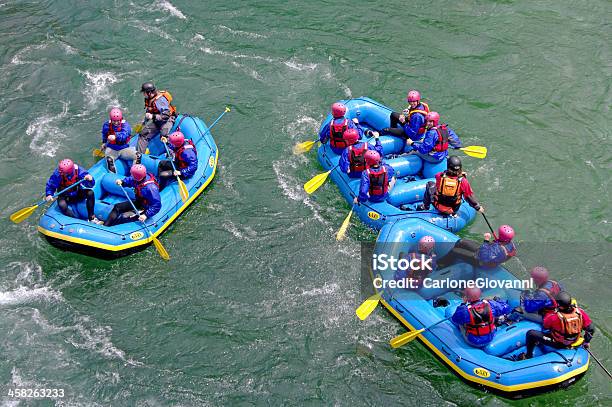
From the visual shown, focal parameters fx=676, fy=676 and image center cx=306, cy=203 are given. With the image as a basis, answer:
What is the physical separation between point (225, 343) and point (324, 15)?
10721mm

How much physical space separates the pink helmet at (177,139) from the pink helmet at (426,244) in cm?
500

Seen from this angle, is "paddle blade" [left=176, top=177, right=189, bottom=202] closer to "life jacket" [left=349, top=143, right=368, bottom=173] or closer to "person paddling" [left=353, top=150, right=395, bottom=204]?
"life jacket" [left=349, top=143, right=368, bottom=173]

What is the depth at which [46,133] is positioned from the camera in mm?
15109

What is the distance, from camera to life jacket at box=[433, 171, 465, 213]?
11633mm

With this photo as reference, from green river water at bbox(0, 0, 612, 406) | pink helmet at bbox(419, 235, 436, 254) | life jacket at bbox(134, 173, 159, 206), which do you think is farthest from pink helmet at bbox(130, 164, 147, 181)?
pink helmet at bbox(419, 235, 436, 254)

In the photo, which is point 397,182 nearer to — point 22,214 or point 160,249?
point 160,249

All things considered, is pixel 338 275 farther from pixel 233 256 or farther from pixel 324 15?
pixel 324 15

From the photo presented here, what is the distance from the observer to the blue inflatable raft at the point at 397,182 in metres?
12.1

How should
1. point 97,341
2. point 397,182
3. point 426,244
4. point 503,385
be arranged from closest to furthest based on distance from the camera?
point 503,385 → point 426,244 → point 97,341 → point 397,182

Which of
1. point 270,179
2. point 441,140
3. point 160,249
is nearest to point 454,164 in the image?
point 441,140

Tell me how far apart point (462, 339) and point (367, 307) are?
157 centimetres

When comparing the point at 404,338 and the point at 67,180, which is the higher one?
the point at 67,180

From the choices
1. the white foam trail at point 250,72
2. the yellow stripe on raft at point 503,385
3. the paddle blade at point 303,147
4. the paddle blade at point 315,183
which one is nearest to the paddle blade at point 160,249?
the paddle blade at point 315,183

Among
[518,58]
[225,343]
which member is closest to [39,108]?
[225,343]
